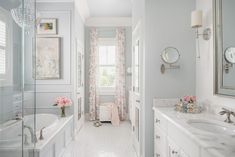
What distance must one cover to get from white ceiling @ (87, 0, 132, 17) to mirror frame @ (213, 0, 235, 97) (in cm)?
281

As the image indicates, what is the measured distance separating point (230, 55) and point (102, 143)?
2.80 m

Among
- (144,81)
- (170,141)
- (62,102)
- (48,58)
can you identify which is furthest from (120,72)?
(170,141)

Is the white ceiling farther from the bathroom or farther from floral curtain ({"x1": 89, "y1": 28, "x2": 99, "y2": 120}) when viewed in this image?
floral curtain ({"x1": 89, "y1": 28, "x2": 99, "y2": 120})

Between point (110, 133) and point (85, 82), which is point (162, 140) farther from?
point (85, 82)

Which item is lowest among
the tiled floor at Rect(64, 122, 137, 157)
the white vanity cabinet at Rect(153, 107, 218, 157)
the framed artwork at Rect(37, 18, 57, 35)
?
the tiled floor at Rect(64, 122, 137, 157)

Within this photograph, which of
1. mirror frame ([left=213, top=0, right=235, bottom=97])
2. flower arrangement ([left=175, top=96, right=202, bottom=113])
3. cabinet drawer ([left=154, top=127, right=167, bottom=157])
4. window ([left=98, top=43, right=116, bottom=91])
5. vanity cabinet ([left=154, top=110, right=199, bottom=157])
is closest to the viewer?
vanity cabinet ([left=154, top=110, right=199, bottom=157])

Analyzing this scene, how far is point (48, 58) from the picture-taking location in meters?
4.19

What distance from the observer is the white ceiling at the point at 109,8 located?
184 inches

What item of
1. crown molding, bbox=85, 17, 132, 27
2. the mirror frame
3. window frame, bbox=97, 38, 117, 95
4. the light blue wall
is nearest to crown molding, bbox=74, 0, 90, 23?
crown molding, bbox=85, 17, 132, 27

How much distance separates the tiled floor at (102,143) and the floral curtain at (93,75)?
0.79m

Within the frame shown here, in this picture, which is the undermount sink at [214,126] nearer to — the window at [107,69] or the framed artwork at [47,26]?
the framed artwork at [47,26]

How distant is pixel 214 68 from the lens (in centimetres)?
214

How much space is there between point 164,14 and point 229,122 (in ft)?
5.02

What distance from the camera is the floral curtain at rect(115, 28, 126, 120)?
5820 millimetres
